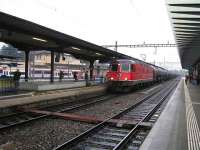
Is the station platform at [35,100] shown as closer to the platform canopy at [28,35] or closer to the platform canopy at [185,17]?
the platform canopy at [28,35]

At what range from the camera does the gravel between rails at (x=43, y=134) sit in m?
8.05

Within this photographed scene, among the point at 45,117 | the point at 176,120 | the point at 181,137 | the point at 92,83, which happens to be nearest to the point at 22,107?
the point at 45,117

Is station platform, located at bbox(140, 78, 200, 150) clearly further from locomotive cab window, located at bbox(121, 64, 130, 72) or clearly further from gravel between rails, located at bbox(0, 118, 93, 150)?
locomotive cab window, located at bbox(121, 64, 130, 72)

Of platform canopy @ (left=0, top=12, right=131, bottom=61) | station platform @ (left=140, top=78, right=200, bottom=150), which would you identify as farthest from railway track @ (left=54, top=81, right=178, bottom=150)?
platform canopy @ (left=0, top=12, right=131, bottom=61)

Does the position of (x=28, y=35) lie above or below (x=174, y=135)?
above

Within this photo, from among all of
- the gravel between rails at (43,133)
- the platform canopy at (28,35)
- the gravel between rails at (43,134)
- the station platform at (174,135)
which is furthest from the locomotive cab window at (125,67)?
the gravel between rails at (43,134)

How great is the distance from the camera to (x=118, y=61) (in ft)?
85.0

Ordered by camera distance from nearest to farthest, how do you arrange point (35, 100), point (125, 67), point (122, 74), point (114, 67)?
point (35, 100) → point (122, 74) → point (125, 67) → point (114, 67)

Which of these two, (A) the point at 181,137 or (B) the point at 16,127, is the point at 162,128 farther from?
(B) the point at 16,127

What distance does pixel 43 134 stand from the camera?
9273 millimetres

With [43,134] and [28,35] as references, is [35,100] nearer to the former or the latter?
[28,35]

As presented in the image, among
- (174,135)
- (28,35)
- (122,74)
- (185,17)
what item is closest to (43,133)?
(174,135)

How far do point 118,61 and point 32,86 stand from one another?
817cm

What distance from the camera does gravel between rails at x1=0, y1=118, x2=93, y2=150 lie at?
8047 mm
